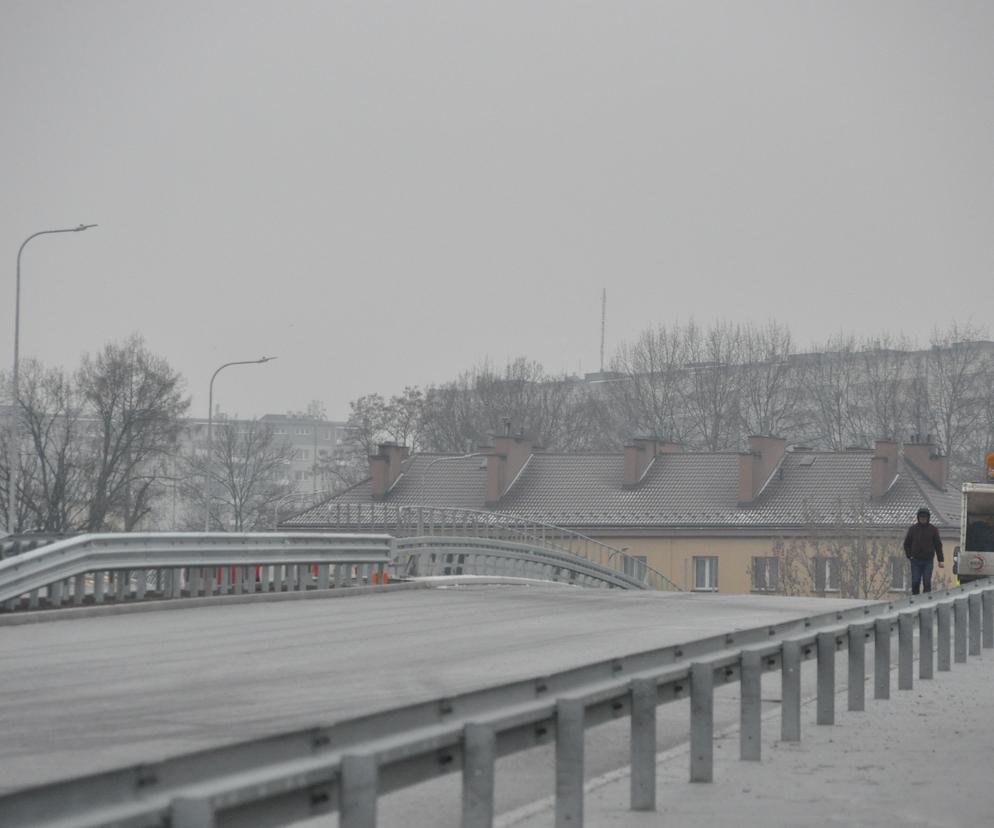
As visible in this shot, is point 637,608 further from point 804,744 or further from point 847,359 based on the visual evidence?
point 847,359

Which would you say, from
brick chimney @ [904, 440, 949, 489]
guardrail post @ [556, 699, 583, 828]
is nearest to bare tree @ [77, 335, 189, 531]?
brick chimney @ [904, 440, 949, 489]

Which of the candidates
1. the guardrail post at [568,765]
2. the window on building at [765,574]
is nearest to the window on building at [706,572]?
the window on building at [765,574]

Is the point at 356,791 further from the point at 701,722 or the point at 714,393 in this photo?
the point at 714,393

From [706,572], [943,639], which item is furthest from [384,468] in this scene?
[943,639]

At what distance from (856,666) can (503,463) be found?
76886 millimetres

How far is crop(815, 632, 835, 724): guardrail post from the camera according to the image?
12195 mm

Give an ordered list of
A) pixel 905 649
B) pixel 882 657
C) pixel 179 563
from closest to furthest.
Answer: pixel 882 657
pixel 905 649
pixel 179 563

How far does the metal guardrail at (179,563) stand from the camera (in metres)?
21.4

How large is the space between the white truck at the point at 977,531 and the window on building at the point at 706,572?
4112 centimetres

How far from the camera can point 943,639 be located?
16922 millimetres

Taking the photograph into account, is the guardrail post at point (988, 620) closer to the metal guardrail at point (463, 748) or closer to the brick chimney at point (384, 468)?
the metal guardrail at point (463, 748)

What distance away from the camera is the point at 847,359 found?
10425 cm

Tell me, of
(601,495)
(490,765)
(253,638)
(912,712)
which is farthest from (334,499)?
(490,765)

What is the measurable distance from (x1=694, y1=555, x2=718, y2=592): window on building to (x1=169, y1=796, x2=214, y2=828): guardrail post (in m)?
77.1
